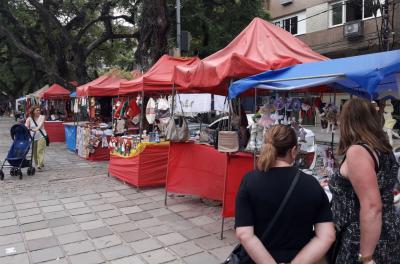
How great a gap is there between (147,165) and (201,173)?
68.7 inches

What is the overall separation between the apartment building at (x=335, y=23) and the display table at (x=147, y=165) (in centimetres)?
1272

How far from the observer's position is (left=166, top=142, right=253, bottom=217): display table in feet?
16.5

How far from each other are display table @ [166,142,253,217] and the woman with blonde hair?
294 cm

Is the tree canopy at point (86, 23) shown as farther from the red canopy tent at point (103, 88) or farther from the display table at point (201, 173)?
the display table at point (201, 173)

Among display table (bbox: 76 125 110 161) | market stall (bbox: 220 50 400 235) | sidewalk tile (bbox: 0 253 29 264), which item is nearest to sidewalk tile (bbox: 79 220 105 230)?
sidewalk tile (bbox: 0 253 29 264)

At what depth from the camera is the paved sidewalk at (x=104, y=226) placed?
14.5 feet

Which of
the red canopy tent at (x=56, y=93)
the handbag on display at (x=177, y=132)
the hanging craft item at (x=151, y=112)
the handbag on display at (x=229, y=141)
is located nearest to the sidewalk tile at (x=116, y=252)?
the handbag on display at (x=229, y=141)

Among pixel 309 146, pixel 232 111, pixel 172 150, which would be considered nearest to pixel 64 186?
pixel 172 150

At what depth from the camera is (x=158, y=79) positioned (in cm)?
776

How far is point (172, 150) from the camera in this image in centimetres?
634

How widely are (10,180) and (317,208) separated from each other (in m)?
8.09

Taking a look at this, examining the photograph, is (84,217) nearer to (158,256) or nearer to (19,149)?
(158,256)

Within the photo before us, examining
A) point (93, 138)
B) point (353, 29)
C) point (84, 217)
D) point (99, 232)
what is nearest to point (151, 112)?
point (84, 217)

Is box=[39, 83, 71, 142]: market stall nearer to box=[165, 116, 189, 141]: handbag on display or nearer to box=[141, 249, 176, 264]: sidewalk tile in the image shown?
box=[165, 116, 189, 141]: handbag on display
